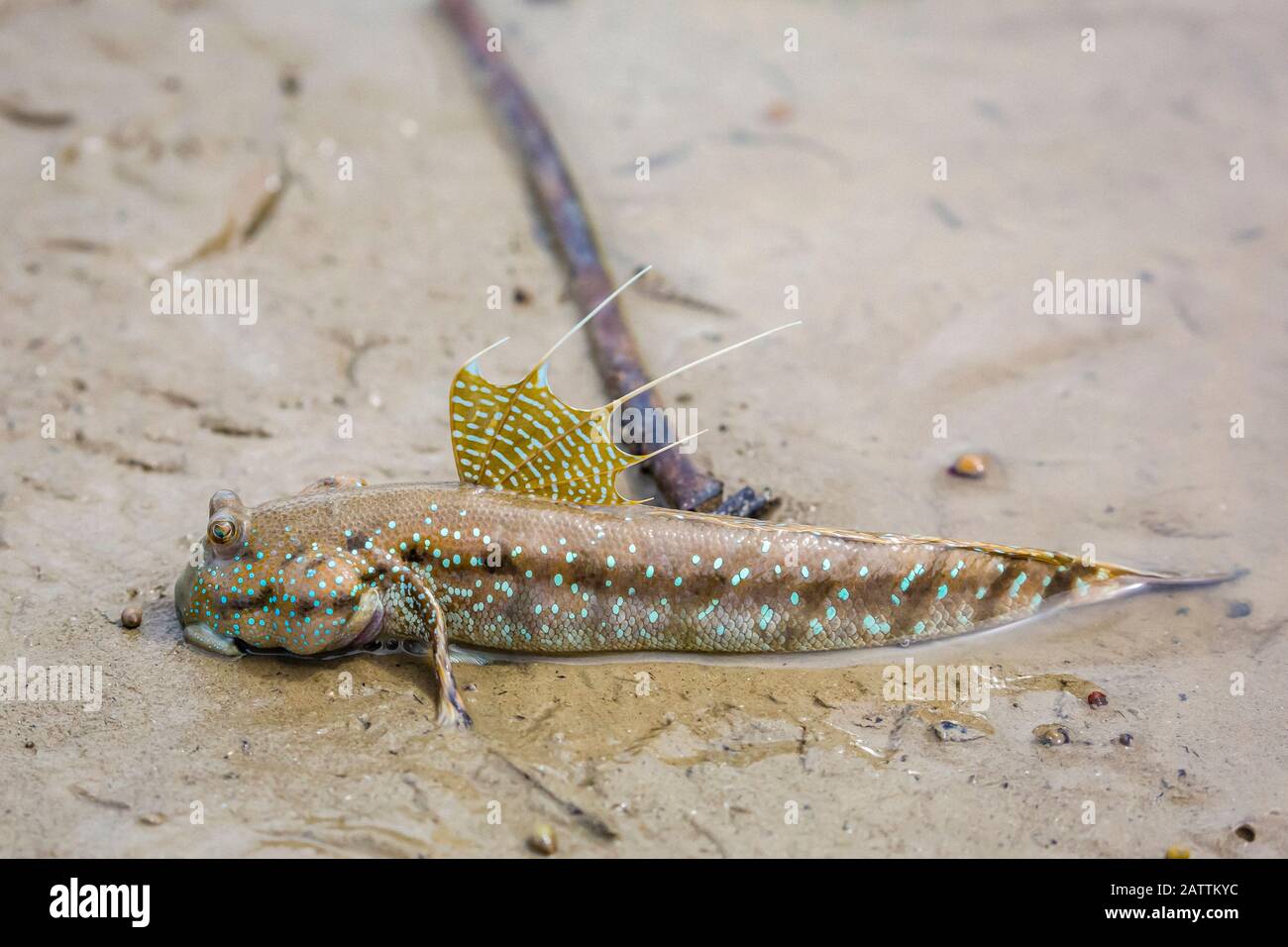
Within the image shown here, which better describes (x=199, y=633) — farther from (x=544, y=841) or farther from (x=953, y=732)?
(x=953, y=732)

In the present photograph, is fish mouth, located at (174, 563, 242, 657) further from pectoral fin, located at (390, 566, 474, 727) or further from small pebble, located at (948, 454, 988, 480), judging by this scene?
small pebble, located at (948, 454, 988, 480)

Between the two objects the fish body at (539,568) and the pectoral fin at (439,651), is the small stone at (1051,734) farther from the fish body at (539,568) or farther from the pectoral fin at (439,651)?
the pectoral fin at (439,651)

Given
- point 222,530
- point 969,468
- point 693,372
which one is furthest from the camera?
point 693,372

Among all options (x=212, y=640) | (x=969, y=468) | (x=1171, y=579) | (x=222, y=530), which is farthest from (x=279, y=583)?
(x=1171, y=579)

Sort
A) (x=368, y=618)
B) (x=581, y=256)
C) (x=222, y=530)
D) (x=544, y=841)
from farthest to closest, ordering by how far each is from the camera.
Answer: (x=581, y=256) → (x=368, y=618) → (x=222, y=530) → (x=544, y=841)

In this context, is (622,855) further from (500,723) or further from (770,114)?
(770,114)

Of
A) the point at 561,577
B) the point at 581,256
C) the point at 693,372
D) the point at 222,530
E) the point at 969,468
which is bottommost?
the point at 561,577

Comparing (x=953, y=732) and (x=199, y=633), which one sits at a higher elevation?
(x=199, y=633)

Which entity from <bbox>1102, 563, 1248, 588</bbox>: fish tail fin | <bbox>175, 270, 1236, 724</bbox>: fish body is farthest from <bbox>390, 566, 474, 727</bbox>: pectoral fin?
<bbox>1102, 563, 1248, 588</bbox>: fish tail fin
